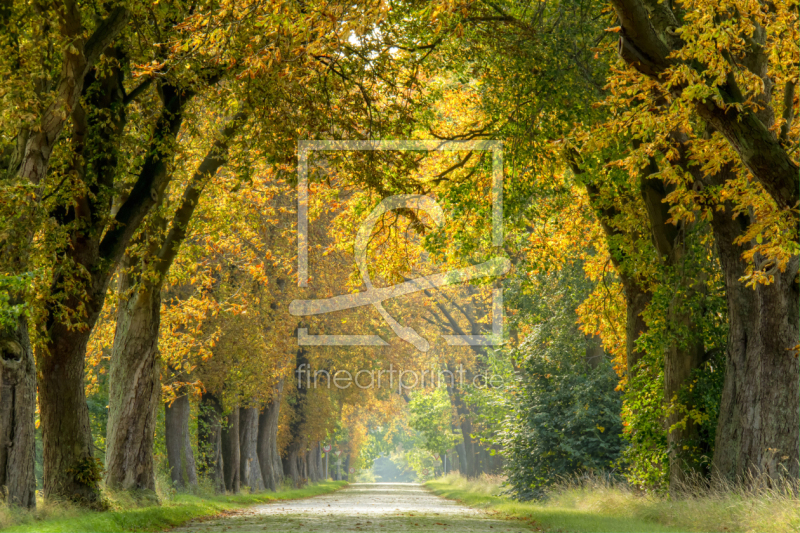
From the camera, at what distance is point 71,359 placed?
14836 mm

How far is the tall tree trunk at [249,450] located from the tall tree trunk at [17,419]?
1988 centimetres

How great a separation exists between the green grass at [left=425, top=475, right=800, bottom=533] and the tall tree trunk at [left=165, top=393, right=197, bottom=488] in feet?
35.2

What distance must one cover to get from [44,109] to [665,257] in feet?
37.3

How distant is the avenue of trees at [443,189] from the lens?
1086 cm

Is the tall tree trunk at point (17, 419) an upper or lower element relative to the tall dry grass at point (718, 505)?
upper

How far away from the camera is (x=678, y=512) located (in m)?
13.3

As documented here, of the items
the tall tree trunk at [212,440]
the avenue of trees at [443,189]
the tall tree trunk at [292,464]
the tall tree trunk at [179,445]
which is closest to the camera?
the avenue of trees at [443,189]

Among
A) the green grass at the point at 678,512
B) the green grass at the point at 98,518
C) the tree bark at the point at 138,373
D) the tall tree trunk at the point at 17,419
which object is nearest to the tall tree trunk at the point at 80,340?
the green grass at the point at 98,518

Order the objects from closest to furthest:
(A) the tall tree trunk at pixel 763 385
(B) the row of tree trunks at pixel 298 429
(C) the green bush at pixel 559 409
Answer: (A) the tall tree trunk at pixel 763 385 → (C) the green bush at pixel 559 409 → (B) the row of tree trunks at pixel 298 429

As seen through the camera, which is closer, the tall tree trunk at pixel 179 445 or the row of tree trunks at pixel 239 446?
the tall tree trunk at pixel 179 445

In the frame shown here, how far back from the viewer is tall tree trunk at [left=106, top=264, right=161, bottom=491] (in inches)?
692

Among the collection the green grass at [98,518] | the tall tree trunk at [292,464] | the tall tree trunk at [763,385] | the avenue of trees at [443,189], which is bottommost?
the tall tree trunk at [292,464]

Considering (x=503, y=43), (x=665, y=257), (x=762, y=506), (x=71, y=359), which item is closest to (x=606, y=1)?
(x=503, y=43)

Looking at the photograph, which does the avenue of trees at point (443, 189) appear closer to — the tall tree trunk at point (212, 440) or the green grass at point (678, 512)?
the green grass at point (678, 512)
